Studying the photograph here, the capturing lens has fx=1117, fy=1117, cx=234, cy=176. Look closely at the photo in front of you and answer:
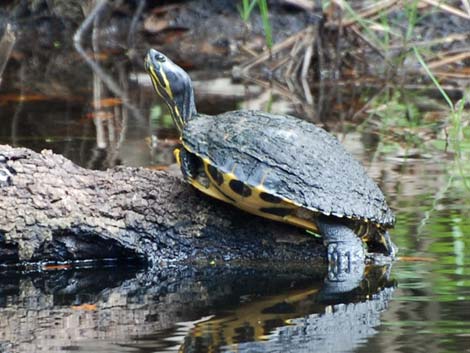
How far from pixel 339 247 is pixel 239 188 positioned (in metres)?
0.43

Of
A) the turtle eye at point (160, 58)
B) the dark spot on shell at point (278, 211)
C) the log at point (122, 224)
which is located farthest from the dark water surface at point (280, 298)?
the turtle eye at point (160, 58)

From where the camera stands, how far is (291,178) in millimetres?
4055

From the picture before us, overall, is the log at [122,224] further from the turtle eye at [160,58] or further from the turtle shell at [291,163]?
the turtle eye at [160,58]

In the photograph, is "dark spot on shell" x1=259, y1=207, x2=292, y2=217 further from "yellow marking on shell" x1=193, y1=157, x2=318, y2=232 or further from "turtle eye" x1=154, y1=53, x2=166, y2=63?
"turtle eye" x1=154, y1=53, x2=166, y2=63

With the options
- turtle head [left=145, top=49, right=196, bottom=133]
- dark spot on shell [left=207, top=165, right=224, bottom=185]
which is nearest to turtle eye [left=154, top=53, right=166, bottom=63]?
turtle head [left=145, top=49, right=196, bottom=133]

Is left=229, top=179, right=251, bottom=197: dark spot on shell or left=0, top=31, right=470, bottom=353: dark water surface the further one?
left=229, top=179, right=251, bottom=197: dark spot on shell

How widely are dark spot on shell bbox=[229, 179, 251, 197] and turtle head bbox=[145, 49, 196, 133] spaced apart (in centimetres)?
54

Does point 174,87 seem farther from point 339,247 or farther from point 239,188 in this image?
point 339,247

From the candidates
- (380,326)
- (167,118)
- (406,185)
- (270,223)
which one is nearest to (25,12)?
(167,118)

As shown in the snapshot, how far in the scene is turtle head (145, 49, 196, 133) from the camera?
4.62 m

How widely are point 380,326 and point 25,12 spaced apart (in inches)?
381

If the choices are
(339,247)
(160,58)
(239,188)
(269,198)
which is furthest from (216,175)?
(160,58)

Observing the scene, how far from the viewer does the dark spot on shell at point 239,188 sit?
407 centimetres

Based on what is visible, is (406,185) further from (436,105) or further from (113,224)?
(436,105)
